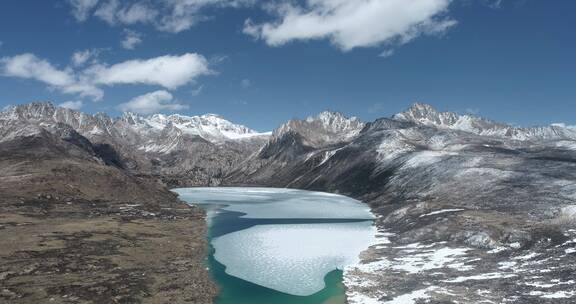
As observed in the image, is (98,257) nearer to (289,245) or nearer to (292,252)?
(292,252)

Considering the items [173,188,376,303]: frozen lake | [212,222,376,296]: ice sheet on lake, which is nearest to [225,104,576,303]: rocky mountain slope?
[212,222,376,296]: ice sheet on lake

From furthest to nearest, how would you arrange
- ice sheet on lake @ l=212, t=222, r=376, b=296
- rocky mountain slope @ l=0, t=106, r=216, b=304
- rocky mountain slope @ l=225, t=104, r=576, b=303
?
ice sheet on lake @ l=212, t=222, r=376, b=296, rocky mountain slope @ l=0, t=106, r=216, b=304, rocky mountain slope @ l=225, t=104, r=576, b=303

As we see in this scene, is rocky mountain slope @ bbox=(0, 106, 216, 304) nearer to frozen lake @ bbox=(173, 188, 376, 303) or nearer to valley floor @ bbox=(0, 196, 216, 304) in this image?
valley floor @ bbox=(0, 196, 216, 304)

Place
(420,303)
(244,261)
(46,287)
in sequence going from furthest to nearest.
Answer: (244,261)
(46,287)
(420,303)

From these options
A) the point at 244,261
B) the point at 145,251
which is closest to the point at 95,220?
the point at 145,251

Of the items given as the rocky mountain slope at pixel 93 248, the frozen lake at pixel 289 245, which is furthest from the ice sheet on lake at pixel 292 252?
the rocky mountain slope at pixel 93 248

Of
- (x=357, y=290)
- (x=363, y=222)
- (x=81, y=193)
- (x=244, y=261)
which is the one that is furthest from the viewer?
(x=81, y=193)

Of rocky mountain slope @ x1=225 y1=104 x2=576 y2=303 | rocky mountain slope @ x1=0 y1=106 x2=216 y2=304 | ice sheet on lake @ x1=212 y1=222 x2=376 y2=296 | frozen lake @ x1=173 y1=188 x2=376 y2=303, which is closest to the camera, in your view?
rocky mountain slope @ x1=225 y1=104 x2=576 y2=303

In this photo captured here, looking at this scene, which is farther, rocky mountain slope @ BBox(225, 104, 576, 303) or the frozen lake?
the frozen lake

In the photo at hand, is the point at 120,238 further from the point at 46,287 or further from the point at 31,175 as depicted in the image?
the point at 31,175

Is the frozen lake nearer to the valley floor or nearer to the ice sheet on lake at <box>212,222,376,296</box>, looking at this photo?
the ice sheet on lake at <box>212,222,376,296</box>
